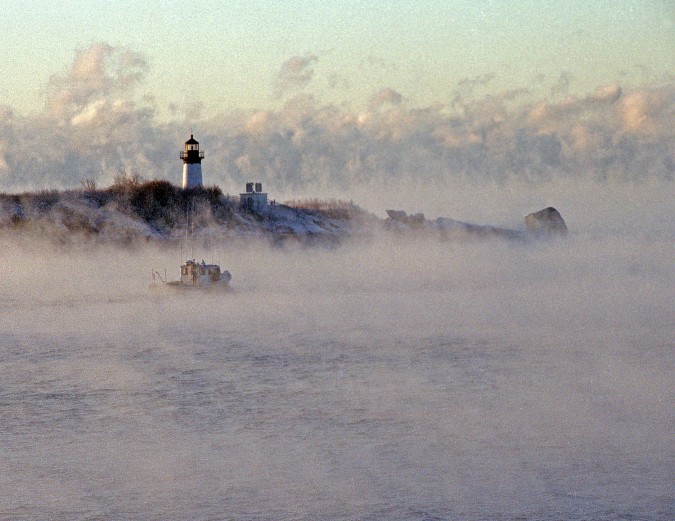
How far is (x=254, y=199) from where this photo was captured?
108500mm

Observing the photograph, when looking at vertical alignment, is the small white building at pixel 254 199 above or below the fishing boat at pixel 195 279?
above

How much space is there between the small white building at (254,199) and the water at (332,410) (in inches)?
1278

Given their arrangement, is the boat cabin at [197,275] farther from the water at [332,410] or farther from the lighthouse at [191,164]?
the lighthouse at [191,164]

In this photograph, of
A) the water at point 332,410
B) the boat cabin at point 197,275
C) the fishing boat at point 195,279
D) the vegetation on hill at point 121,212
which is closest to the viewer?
the water at point 332,410

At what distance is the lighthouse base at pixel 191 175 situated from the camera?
100875mm

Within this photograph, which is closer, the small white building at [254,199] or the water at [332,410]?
the water at [332,410]

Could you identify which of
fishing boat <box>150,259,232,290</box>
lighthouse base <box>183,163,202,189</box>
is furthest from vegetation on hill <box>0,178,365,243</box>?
fishing boat <box>150,259,232,290</box>

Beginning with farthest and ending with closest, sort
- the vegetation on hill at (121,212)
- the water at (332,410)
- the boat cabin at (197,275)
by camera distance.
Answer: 1. the vegetation on hill at (121,212)
2. the boat cabin at (197,275)
3. the water at (332,410)

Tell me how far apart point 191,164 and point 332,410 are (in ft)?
225

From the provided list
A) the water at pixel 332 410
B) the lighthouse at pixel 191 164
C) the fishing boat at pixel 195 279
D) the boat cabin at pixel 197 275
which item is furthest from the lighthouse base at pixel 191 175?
the water at pixel 332 410

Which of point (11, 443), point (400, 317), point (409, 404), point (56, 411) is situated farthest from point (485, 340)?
point (11, 443)

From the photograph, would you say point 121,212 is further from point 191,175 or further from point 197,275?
point 197,275

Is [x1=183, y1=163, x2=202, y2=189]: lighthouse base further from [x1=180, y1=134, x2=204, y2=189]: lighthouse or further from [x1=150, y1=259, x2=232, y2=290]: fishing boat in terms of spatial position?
[x1=150, y1=259, x2=232, y2=290]: fishing boat

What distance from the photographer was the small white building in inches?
4257
